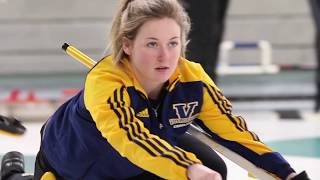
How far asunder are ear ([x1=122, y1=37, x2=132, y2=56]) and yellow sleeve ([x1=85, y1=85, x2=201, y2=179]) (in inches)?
4.4

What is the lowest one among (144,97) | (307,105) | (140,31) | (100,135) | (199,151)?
(307,105)

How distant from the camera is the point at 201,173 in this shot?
1439mm

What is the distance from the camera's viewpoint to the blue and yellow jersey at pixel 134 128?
1.56 meters

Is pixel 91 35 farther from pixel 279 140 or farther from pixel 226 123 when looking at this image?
pixel 226 123

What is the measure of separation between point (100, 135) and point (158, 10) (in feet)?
1.18

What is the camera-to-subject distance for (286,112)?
4098 millimetres

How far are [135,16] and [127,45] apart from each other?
91 millimetres

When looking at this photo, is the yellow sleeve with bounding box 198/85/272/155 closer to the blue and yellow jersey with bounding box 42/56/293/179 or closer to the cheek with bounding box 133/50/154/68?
the blue and yellow jersey with bounding box 42/56/293/179

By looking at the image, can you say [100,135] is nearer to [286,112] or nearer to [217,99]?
[217,99]

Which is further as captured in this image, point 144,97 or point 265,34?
point 265,34

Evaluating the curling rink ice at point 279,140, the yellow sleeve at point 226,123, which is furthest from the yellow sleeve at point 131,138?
the curling rink ice at point 279,140

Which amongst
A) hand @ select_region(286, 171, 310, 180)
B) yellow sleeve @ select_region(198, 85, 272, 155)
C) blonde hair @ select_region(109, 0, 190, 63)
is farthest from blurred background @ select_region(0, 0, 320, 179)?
blonde hair @ select_region(109, 0, 190, 63)

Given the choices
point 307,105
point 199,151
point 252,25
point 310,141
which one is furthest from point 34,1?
point 199,151

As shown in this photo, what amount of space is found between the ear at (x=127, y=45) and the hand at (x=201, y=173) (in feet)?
1.29
